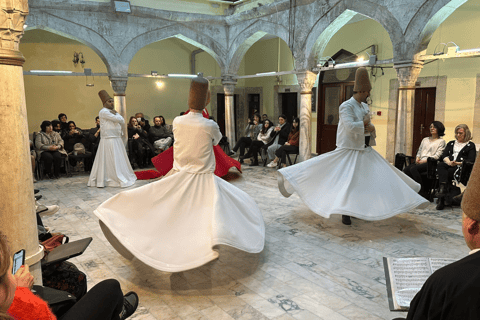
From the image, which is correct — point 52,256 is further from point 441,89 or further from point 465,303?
point 441,89

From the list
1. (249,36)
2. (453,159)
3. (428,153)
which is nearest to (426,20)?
(428,153)

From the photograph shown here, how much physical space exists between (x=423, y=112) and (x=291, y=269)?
7.51m

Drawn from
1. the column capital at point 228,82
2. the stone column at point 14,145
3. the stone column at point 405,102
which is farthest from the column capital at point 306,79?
the stone column at point 14,145

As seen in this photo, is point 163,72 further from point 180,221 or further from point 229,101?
point 180,221

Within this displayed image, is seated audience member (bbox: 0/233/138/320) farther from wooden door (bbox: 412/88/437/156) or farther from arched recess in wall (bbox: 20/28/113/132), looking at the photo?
arched recess in wall (bbox: 20/28/113/132)

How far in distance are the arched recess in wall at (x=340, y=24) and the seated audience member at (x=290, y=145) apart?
1481 mm

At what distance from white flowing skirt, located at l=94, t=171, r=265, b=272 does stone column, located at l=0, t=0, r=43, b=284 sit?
87 centimetres

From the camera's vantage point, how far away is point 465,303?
1107 millimetres

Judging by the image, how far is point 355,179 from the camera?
4.60 meters

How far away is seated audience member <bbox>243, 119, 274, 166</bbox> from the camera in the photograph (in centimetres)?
990

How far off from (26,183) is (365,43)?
32.6 ft

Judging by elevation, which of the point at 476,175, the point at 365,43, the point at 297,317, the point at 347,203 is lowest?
the point at 297,317

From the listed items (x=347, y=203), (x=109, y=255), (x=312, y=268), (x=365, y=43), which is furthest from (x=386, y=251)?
(x=365, y=43)

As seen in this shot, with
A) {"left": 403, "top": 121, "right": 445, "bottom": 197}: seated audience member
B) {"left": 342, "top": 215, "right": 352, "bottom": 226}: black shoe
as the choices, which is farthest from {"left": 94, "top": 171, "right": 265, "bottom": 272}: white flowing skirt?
{"left": 403, "top": 121, "right": 445, "bottom": 197}: seated audience member
